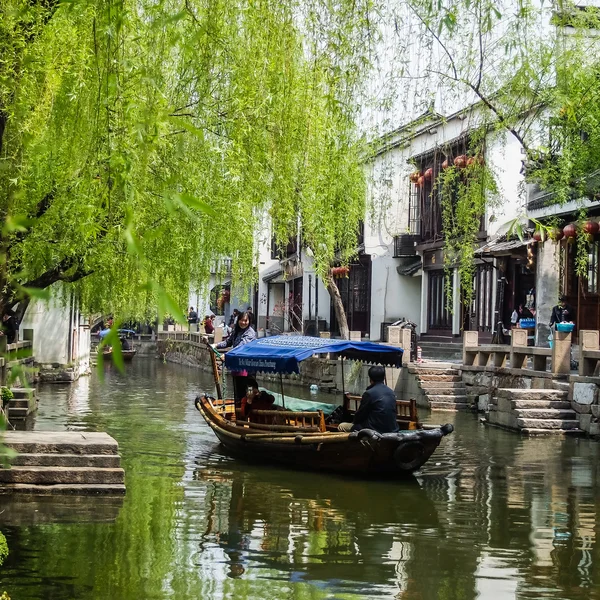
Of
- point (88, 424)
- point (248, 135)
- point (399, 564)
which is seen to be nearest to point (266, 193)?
point (248, 135)

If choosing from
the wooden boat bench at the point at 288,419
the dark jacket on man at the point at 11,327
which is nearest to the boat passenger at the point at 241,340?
the wooden boat bench at the point at 288,419

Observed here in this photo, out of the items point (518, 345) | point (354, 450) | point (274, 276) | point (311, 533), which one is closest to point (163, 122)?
point (311, 533)

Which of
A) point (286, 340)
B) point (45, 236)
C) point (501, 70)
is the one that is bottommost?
point (286, 340)

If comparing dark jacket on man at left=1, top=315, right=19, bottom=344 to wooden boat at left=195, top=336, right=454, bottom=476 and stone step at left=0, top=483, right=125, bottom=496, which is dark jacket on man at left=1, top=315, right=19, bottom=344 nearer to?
wooden boat at left=195, top=336, right=454, bottom=476

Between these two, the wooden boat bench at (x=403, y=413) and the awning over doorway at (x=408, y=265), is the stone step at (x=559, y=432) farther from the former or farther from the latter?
the awning over doorway at (x=408, y=265)

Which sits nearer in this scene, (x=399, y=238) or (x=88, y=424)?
(x=88, y=424)

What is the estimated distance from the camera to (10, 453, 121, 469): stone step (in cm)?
1038

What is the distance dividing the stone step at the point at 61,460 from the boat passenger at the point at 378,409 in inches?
145

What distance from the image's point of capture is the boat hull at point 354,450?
12953 millimetres

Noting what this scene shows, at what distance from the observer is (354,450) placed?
13.1m

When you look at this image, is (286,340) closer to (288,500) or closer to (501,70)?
(288,500)

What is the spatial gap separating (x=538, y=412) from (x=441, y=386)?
221 inches

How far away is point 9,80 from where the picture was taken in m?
7.70

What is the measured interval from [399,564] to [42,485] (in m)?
3.84
